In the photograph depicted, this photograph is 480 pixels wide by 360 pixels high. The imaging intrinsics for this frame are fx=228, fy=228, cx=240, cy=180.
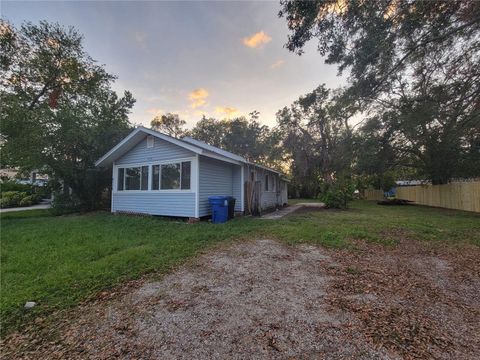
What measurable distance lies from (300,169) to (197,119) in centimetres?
1897

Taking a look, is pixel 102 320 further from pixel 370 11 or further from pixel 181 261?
pixel 370 11

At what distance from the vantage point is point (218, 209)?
8.79m

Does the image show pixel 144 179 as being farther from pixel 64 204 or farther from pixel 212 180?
pixel 64 204

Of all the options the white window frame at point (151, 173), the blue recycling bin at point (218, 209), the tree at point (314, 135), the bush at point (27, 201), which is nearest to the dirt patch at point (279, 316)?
the blue recycling bin at point (218, 209)

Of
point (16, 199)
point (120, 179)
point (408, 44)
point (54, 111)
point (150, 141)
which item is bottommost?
point (16, 199)

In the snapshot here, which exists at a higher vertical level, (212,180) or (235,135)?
(235,135)

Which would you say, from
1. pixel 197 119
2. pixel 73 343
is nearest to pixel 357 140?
pixel 73 343

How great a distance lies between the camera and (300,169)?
2362 centimetres

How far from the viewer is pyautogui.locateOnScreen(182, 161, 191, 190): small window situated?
9.04m

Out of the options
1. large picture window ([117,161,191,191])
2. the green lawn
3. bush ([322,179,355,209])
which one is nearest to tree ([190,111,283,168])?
bush ([322,179,355,209])

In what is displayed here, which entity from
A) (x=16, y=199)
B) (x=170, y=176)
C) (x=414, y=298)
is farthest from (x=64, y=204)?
(x=414, y=298)

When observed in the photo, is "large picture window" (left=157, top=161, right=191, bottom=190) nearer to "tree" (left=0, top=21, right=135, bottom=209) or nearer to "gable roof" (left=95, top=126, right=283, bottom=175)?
"gable roof" (left=95, top=126, right=283, bottom=175)

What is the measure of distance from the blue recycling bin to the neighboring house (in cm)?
A: 50

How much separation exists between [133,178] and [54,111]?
5929 millimetres
